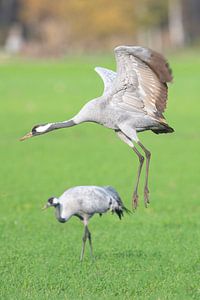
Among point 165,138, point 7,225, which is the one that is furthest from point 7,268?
point 165,138

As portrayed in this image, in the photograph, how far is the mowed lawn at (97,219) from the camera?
11.6 meters

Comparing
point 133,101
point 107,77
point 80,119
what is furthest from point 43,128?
point 107,77

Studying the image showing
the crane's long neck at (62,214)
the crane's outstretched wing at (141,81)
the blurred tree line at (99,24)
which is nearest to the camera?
the crane's outstretched wing at (141,81)

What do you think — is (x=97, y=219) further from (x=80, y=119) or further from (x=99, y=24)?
(x=99, y=24)

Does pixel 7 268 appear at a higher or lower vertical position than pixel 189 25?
higher

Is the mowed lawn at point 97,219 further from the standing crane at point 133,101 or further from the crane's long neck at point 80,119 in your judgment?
the crane's long neck at point 80,119

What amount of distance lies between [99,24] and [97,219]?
93.5 meters

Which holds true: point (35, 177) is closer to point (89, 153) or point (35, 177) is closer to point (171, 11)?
point (89, 153)

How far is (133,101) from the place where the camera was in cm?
1253

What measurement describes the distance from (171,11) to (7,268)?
4015 inches

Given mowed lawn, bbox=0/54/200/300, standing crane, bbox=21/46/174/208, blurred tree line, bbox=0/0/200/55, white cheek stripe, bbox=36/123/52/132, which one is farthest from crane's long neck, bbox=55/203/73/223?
blurred tree line, bbox=0/0/200/55

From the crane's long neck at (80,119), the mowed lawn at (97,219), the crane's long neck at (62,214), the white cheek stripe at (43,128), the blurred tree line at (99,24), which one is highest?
the crane's long neck at (80,119)

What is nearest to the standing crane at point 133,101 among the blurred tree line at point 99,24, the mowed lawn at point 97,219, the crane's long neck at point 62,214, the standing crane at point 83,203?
the standing crane at point 83,203

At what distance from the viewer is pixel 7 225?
16.2m
